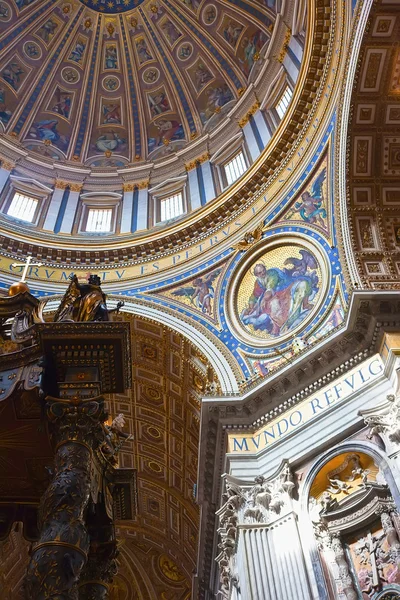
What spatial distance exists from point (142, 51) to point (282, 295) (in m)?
15.7

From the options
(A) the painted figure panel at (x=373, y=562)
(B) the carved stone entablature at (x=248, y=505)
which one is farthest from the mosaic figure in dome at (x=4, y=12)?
(A) the painted figure panel at (x=373, y=562)

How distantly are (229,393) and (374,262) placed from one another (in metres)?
4.27

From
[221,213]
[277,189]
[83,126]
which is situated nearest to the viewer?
[277,189]

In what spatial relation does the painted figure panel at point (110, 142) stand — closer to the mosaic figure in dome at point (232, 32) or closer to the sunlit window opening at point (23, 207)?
the sunlit window opening at point (23, 207)

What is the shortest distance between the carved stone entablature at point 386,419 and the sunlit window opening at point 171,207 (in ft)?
36.9

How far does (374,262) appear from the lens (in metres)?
12.5

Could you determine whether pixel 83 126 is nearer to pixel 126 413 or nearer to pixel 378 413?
pixel 126 413

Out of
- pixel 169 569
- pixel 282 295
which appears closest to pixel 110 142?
pixel 282 295

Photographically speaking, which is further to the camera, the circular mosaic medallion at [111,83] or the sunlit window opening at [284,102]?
the circular mosaic medallion at [111,83]

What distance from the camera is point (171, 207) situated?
65.3 feet

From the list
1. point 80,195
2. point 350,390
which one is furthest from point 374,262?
point 80,195

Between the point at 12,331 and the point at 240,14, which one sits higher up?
the point at 240,14

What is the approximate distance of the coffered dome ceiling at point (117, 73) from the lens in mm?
22281

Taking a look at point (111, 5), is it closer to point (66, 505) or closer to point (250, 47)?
point (250, 47)
